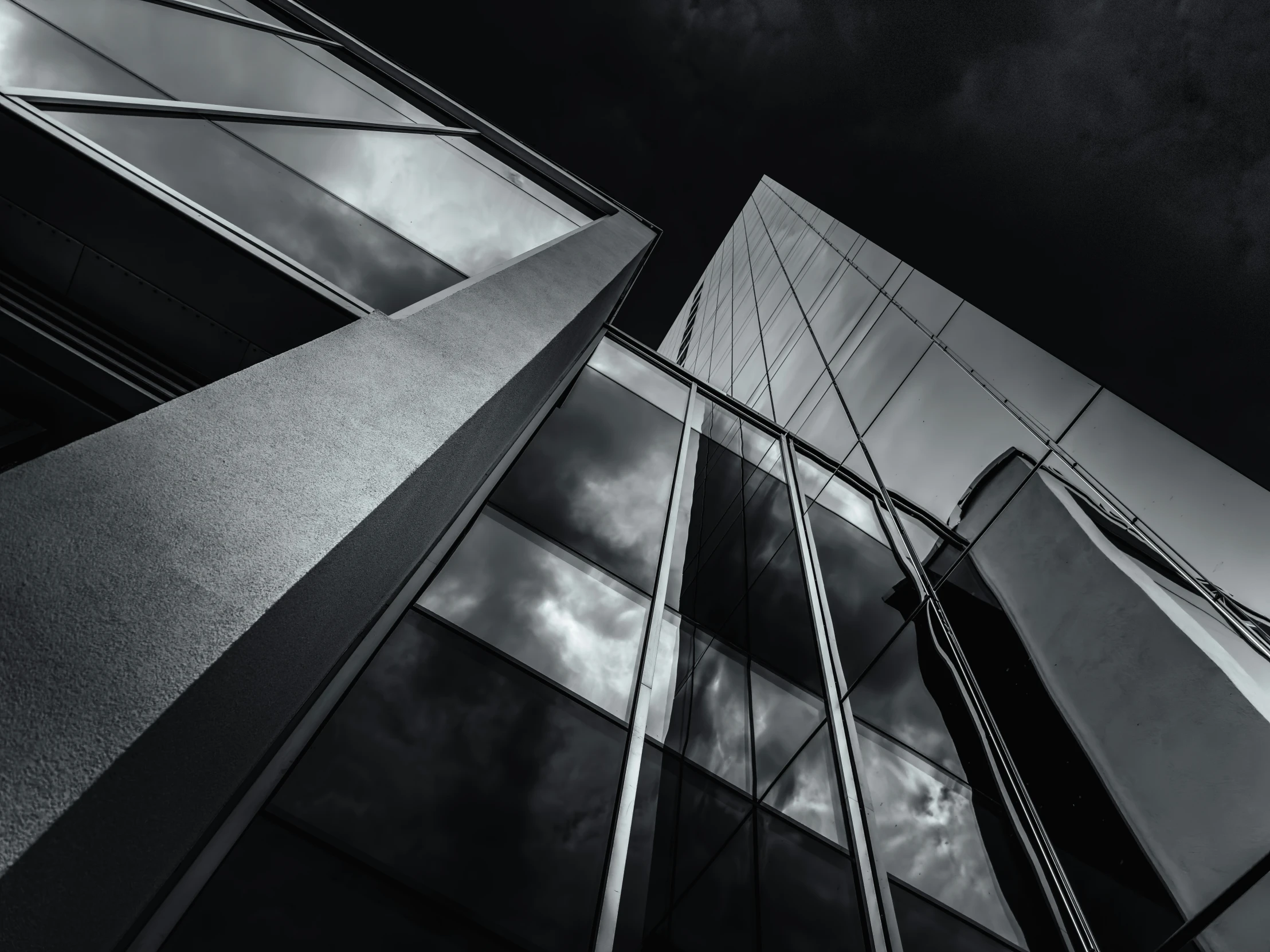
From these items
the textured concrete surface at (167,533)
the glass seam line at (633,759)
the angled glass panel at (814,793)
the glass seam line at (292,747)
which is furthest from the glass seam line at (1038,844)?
the textured concrete surface at (167,533)

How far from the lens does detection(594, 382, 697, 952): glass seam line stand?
13.0ft

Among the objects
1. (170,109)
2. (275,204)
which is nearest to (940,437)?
(275,204)

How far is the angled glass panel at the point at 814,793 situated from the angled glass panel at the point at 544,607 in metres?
1.34

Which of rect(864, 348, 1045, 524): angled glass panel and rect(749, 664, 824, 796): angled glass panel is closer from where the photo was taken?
rect(749, 664, 824, 796): angled glass panel

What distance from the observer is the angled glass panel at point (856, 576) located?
644 centimetres

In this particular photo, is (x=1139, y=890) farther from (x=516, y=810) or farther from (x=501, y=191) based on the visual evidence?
(x=501, y=191)

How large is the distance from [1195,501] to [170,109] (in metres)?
9.94

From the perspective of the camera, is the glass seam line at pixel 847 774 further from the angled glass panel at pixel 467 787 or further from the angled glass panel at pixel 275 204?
the angled glass panel at pixel 275 204

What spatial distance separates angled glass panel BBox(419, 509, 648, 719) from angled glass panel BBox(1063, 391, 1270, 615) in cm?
487

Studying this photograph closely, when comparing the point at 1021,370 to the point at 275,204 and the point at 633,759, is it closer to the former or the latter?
the point at 633,759

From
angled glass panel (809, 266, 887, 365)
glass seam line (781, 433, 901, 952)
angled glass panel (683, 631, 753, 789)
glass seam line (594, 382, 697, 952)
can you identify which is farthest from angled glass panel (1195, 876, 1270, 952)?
angled glass panel (809, 266, 887, 365)

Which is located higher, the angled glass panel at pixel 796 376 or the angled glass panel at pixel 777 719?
the angled glass panel at pixel 796 376

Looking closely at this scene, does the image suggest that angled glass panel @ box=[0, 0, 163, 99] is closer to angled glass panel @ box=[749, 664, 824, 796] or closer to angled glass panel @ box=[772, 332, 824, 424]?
angled glass panel @ box=[749, 664, 824, 796]

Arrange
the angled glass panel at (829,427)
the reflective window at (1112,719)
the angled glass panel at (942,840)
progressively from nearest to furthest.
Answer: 1. the reflective window at (1112,719)
2. the angled glass panel at (942,840)
3. the angled glass panel at (829,427)
